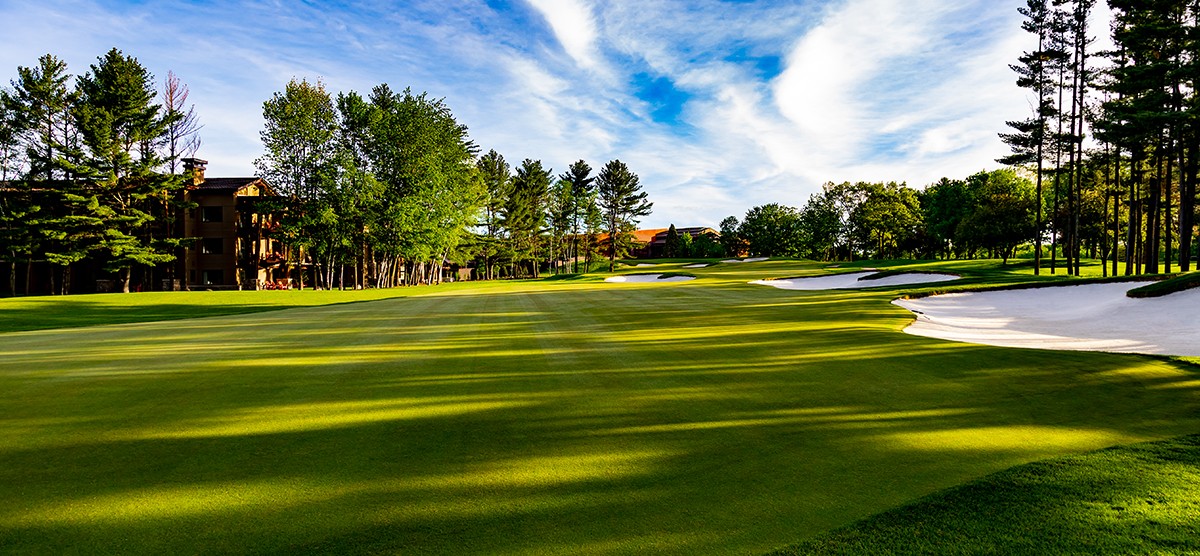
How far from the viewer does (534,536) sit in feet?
7.93

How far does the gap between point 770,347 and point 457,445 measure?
18.0 ft

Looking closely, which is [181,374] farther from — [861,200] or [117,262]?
[861,200]

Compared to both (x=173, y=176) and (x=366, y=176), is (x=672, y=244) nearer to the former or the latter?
(x=366, y=176)

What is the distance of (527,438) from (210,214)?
49153 millimetres

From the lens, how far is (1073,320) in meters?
10.5

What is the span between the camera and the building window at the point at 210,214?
133 ft

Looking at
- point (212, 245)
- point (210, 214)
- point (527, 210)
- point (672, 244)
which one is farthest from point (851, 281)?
point (672, 244)

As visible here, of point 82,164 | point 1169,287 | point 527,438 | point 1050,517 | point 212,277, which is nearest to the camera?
point 1050,517

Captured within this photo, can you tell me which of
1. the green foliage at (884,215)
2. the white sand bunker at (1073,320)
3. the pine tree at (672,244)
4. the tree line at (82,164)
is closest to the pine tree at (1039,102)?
the white sand bunker at (1073,320)

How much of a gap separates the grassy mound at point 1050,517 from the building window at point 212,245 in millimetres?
50643

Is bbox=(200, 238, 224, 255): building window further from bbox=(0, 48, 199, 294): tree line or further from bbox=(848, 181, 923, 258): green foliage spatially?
bbox=(848, 181, 923, 258): green foliage

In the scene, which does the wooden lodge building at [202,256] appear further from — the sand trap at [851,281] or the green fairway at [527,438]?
the green fairway at [527,438]

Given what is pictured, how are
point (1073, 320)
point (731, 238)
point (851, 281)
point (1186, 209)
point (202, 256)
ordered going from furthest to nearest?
1. point (731, 238)
2. point (202, 256)
3. point (851, 281)
4. point (1186, 209)
5. point (1073, 320)

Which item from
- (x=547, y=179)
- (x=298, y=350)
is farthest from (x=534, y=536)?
(x=547, y=179)
